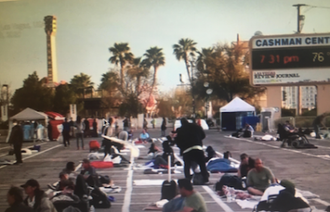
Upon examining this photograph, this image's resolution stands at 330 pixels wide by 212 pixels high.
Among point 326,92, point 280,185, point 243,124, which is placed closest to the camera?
point 280,185

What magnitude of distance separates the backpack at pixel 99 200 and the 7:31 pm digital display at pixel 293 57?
237cm

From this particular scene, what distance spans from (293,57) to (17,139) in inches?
142

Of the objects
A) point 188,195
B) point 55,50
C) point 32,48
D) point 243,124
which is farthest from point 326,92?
point 32,48

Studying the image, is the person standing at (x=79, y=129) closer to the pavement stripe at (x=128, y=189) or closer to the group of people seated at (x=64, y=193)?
the group of people seated at (x=64, y=193)

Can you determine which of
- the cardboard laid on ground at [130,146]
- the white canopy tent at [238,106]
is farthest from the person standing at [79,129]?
the white canopy tent at [238,106]

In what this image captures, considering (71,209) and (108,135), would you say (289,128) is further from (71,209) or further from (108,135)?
(71,209)

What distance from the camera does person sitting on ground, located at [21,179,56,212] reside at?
367 centimetres

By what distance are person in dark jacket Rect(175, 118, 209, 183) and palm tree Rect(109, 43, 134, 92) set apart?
92cm

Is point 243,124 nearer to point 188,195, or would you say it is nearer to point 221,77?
point 221,77

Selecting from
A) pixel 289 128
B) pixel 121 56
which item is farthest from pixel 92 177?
pixel 289 128

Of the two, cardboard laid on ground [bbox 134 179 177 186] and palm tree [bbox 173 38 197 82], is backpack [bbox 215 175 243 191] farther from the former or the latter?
palm tree [bbox 173 38 197 82]

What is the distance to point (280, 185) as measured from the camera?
13.3ft

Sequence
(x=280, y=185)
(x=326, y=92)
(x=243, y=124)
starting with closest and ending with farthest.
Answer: (x=280, y=185) < (x=326, y=92) < (x=243, y=124)

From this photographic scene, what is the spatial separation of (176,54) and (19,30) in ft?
7.14
